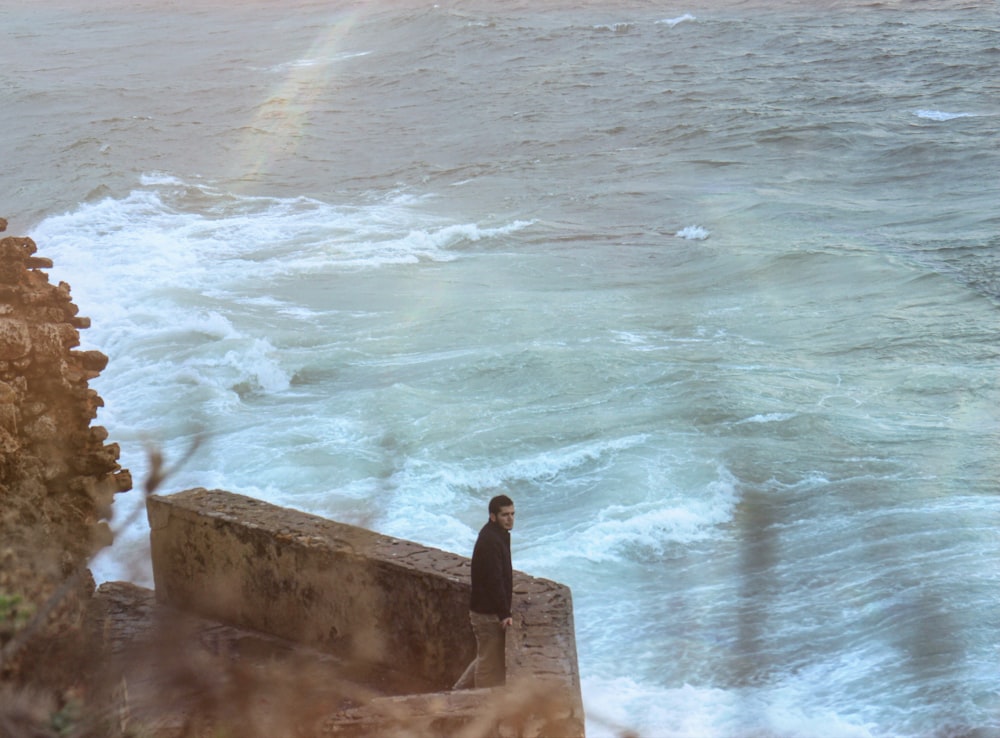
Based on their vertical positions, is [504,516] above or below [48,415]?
below

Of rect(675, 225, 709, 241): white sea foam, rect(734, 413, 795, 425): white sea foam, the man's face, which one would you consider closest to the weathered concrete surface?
the man's face

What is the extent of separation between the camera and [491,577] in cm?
706

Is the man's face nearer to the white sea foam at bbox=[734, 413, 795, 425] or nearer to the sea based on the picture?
the sea

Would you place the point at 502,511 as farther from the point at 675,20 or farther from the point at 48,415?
the point at 675,20

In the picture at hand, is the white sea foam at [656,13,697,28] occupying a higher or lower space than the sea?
lower

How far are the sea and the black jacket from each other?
115 centimetres

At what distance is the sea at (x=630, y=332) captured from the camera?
11.2 m

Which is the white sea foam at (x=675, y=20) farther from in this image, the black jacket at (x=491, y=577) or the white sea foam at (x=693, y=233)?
the black jacket at (x=491, y=577)

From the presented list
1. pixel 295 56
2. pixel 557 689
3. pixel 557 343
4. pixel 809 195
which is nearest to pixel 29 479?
pixel 557 689

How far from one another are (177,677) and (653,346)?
14.7 m

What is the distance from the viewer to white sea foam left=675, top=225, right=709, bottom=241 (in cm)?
2570

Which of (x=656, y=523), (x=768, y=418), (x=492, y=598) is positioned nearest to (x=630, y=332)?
(x=768, y=418)

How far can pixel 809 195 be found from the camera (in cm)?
2853

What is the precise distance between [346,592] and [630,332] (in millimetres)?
12025
